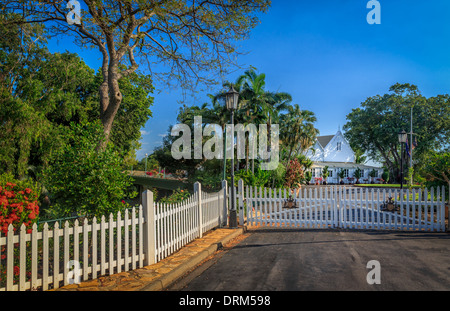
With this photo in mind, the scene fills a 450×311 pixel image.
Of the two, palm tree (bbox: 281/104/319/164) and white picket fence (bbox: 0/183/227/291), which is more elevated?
Result: palm tree (bbox: 281/104/319/164)

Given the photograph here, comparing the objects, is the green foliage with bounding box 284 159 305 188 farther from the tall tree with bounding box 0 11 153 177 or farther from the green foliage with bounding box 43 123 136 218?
the green foliage with bounding box 43 123 136 218

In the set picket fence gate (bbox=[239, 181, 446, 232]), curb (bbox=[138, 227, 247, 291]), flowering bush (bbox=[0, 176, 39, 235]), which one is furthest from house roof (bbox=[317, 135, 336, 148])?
flowering bush (bbox=[0, 176, 39, 235])

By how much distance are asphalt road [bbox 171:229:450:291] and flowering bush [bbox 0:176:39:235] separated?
4489 millimetres

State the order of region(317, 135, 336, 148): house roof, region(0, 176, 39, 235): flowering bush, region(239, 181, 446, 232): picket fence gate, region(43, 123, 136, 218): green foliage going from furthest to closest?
region(317, 135, 336, 148): house roof, region(239, 181, 446, 232): picket fence gate, region(43, 123, 136, 218): green foliage, region(0, 176, 39, 235): flowering bush

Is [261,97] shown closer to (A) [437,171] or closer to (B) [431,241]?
(A) [437,171]

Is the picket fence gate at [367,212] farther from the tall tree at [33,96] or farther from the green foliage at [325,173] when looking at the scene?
the green foliage at [325,173]

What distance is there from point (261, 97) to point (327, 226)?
16.6 meters

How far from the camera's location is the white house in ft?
155

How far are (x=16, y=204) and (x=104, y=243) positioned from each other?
130 inches

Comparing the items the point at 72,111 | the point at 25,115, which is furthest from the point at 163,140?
the point at 25,115

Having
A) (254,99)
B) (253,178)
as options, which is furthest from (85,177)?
(254,99)

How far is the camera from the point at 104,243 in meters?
5.17

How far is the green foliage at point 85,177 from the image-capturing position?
6.94 meters

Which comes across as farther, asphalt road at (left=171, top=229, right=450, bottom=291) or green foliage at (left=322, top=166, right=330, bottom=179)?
green foliage at (left=322, top=166, right=330, bottom=179)
